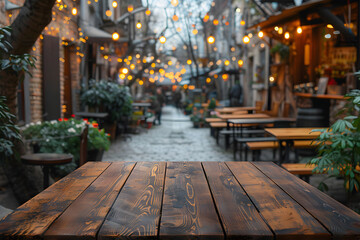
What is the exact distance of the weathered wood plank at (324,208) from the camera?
1.65m

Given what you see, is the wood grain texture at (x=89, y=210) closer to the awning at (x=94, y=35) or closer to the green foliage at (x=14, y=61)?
the green foliage at (x=14, y=61)

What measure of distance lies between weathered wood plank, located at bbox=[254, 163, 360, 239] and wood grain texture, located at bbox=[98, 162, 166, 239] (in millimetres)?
821

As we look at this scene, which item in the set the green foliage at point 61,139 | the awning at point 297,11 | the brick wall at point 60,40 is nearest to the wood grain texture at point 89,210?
the green foliage at point 61,139

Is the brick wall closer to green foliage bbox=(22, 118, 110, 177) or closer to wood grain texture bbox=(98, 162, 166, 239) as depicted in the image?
green foliage bbox=(22, 118, 110, 177)

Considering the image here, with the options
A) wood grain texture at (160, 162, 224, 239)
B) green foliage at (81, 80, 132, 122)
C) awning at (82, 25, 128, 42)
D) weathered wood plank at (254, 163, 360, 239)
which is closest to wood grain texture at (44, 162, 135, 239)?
wood grain texture at (160, 162, 224, 239)

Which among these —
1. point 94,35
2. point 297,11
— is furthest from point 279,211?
point 94,35

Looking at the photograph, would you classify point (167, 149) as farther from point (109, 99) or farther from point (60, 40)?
point (60, 40)

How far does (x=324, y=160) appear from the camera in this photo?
12.8 ft

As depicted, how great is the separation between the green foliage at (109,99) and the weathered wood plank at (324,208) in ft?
28.6

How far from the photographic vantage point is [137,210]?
189 cm

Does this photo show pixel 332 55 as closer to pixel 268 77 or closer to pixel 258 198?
pixel 268 77

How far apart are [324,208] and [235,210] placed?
0.50 meters

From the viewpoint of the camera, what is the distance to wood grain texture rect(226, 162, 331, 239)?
1.62 metres

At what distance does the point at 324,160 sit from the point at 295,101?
7184 millimetres
